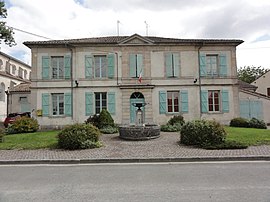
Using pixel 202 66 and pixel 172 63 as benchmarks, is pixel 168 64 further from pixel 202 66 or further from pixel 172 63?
pixel 202 66

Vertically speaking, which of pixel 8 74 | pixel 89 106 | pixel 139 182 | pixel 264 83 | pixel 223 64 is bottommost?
pixel 139 182

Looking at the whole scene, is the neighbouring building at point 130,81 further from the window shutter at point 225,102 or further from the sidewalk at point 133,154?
the sidewalk at point 133,154

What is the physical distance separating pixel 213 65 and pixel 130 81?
23.4ft

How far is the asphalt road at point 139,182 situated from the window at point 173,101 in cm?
1249

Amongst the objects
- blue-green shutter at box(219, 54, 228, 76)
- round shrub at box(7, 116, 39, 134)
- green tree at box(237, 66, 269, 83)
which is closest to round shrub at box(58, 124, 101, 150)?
round shrub at box(7, 116, 39, 134)

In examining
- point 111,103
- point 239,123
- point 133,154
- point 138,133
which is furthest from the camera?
point 111,103

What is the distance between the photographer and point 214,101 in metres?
20.9

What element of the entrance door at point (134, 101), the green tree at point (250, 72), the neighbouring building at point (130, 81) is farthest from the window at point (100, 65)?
the green tree at point (250, 72)

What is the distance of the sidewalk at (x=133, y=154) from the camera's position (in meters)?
8.76

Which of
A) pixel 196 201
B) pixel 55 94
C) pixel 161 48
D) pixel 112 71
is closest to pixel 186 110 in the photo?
pixel 161 48

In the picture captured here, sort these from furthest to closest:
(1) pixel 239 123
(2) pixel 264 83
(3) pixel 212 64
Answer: (2) pixel 264 83, (3) pixel 212 64, (1) pixel 239 123

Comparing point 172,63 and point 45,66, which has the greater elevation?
point 172,63

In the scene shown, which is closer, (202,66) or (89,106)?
(89,106)

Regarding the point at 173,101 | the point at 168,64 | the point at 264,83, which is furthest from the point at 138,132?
the point at 264,83
